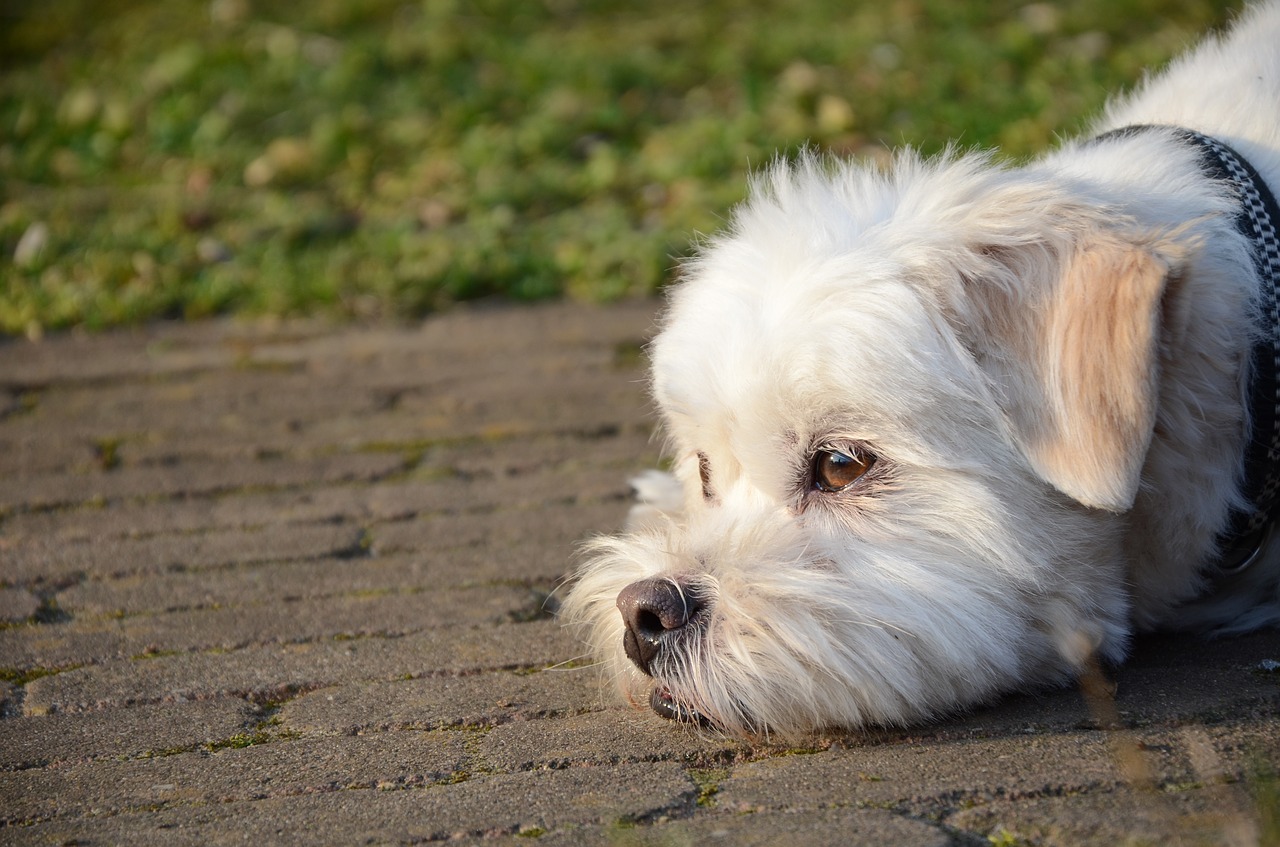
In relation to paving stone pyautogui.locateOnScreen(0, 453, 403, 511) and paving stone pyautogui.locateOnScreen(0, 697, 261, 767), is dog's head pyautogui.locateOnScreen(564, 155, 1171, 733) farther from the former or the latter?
paving stone pyautogui.locateOnScreen(0, 453, 403, 511)

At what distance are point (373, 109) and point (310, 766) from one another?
679cm

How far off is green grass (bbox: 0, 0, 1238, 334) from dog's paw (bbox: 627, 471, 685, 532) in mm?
2637

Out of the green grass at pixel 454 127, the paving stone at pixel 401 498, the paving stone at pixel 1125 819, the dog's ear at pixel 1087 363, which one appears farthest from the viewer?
the green grass at pixel 454 127

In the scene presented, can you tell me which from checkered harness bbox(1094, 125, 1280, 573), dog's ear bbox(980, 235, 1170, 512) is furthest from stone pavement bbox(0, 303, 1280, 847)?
dog's ear bbox(980, 235, 1170, 512)

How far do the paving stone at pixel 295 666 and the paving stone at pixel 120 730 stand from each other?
6cm

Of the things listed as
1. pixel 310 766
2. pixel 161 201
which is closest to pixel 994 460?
pixel 310 766

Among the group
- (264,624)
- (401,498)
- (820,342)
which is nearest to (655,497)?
(401,498)

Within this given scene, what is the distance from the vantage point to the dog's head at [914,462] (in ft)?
8.18

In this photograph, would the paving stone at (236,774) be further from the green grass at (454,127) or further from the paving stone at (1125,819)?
the green grass at (454,127)

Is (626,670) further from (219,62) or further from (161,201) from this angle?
(219,62)

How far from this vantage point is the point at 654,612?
8.49 ft

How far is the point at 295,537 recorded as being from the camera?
404 cm

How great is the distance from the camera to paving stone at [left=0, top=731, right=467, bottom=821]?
251 centimetres

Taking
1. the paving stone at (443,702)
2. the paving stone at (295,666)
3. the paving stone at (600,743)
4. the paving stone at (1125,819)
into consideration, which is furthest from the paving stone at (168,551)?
the paving stone at (1125,819)
